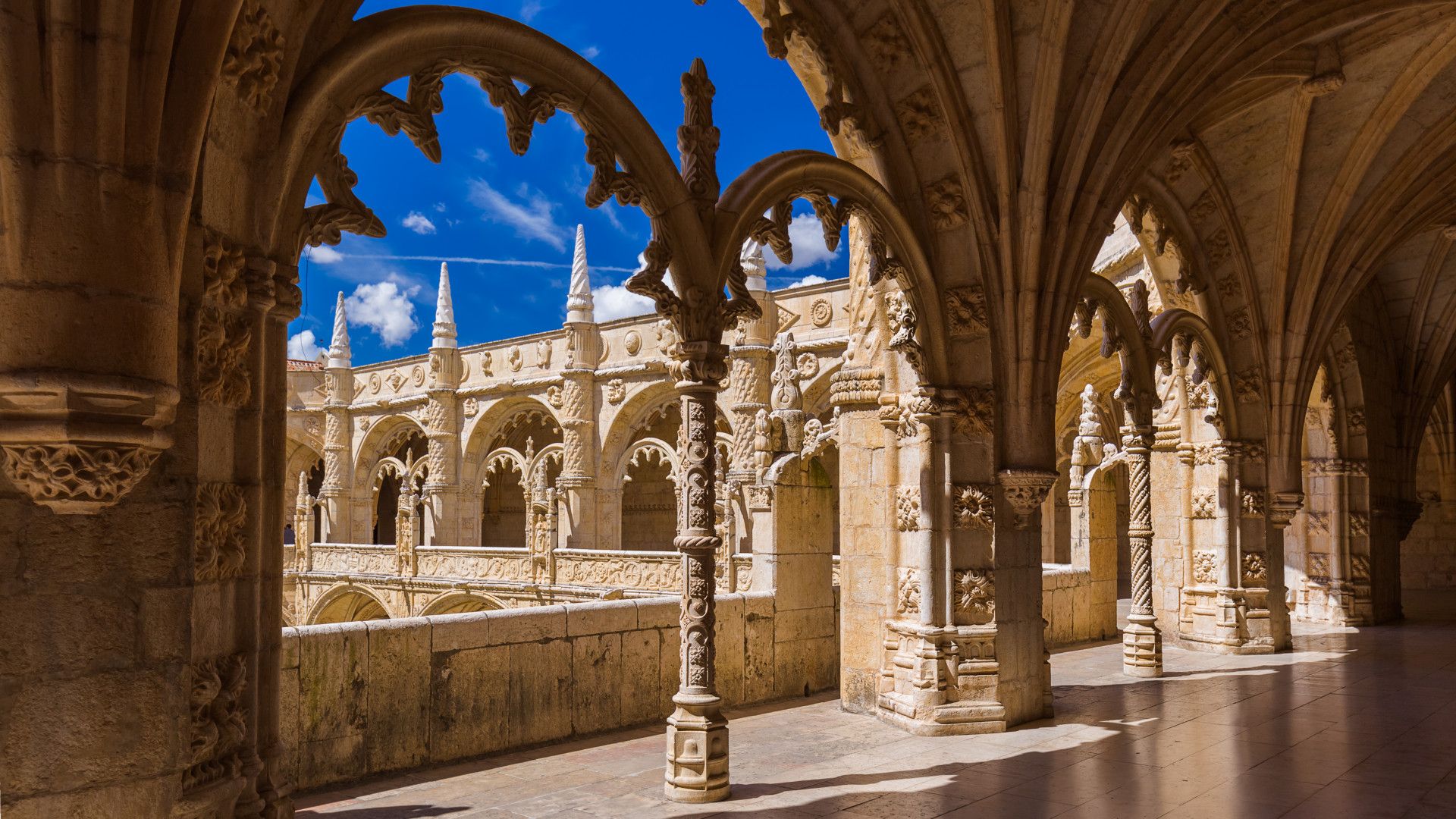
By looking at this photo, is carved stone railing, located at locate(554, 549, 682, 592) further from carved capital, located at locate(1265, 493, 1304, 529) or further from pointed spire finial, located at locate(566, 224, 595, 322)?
carved capital, located at locate(1265, 493, 1304, 529)

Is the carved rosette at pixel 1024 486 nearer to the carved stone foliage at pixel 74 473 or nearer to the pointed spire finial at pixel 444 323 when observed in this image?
the carved stone foliage at pixel 74 473

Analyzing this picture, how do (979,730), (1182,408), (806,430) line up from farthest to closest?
(1182,408) < (806,430) < (979,730)

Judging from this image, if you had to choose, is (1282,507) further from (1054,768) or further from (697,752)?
(697,752)

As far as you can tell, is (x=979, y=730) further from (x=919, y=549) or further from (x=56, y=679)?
(x=56, y=679)

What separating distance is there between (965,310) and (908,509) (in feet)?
3.90

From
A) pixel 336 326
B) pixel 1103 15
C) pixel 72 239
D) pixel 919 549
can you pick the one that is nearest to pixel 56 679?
pixel 72 239

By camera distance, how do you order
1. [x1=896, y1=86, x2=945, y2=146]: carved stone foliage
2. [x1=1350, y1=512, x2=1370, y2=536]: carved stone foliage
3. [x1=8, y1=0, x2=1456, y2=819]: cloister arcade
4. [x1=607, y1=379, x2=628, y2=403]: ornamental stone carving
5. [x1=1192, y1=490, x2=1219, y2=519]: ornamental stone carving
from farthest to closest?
[x1=607, y1=379, x2=628, y2=403]: ornamental stone carving < [x1=1350, y1=512, x2=1370, y2=536]: carved stone foliage < [x1=1192, y1=490, x2=1219, y2=519]: ornamental stone carving < [x1=896, y1=86, x2=945, y2=146]: carved stone foliage < [x1=8, y1=0, x2=1456, y2=819]: cloister arcade

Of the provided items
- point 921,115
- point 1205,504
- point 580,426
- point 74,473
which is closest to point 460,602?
point 580,426

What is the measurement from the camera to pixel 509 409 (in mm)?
19922

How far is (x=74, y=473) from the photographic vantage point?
2.15m

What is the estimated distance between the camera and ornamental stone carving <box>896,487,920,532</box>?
19.1ft

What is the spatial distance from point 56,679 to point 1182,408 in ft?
28.9

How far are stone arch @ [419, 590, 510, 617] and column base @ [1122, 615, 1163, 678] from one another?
1065cm

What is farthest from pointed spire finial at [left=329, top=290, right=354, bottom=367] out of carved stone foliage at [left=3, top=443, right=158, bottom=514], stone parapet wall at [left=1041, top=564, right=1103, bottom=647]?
carved stone foliage at [left=3, top=443, right=158, bottom=514]
